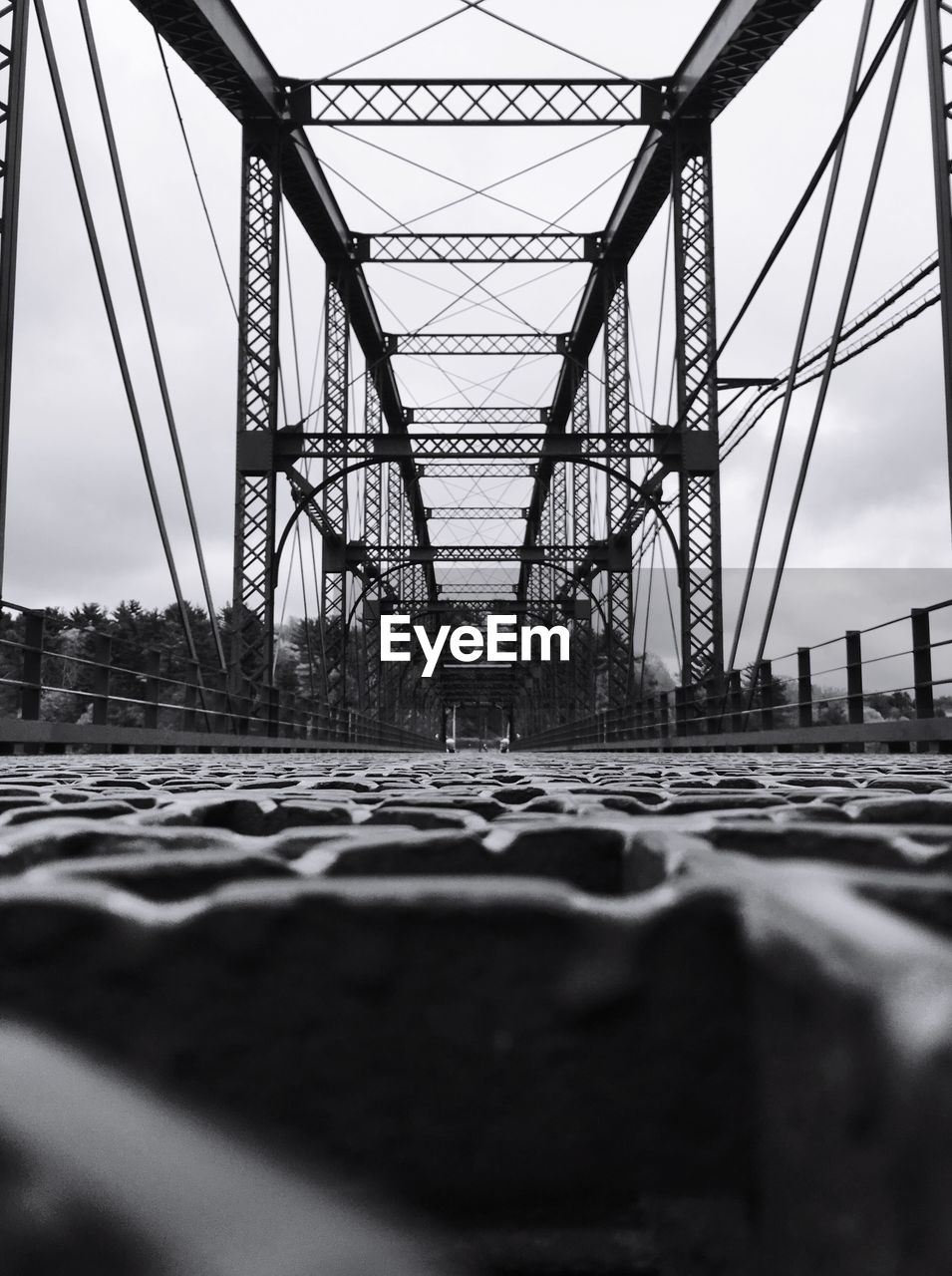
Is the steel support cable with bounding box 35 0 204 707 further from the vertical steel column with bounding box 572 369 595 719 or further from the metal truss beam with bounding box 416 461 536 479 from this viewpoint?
the metal truss beam with bounding box 416 461 536 479

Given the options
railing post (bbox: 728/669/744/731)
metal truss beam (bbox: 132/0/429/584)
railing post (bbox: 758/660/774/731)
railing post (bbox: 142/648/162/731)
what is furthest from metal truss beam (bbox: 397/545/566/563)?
railing post (bbox: 142/648/162/731)

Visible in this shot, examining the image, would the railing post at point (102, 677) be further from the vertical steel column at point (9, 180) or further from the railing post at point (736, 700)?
the railing post at point (736, 700)

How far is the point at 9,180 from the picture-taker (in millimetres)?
7340

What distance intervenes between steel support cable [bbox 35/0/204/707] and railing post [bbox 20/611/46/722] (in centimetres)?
316

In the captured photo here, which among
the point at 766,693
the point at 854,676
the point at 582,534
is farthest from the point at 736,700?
the point at 582,534

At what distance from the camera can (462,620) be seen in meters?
55.7

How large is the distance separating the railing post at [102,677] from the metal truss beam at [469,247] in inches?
558

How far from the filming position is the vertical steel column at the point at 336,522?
2391cm

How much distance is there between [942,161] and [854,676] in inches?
166

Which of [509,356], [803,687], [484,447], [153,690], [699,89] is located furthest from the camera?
[509,356]

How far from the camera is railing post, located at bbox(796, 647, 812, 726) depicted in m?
10.3

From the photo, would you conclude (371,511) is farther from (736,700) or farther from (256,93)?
(736,700)

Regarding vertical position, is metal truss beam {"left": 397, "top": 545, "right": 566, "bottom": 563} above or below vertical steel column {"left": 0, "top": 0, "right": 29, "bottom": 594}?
above

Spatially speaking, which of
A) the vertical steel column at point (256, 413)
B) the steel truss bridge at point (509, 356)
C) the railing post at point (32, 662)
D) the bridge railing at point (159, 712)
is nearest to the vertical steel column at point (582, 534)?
the steel truss bridge at point (509, 356)
